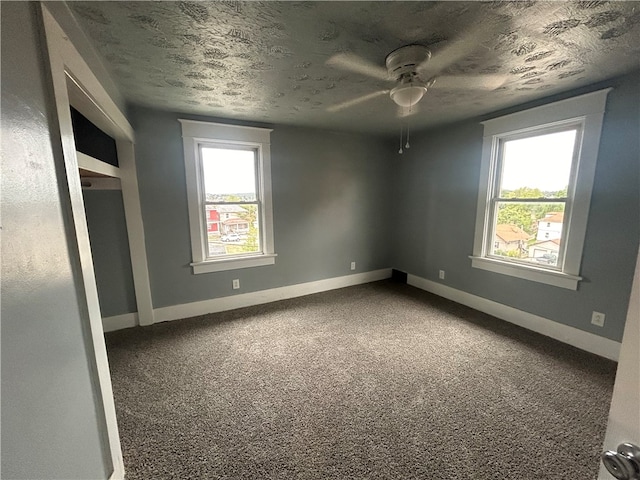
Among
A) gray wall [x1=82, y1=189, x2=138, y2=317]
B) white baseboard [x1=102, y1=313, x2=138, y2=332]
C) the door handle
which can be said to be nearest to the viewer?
the door handle

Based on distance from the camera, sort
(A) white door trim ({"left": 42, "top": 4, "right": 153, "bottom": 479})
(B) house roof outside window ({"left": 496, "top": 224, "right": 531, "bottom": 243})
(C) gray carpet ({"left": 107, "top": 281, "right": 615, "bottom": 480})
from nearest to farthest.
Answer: (A) white door trim ({"left": 42, "top": 4, "right": 153, "bottom": 479})
(C) gray carpet ({"left": 107, "top": 281, "right": 615, "bottom": 480})
(B) house roof outside window ({"left": 496, "top": 224, "right": 531, "bottom": 243})

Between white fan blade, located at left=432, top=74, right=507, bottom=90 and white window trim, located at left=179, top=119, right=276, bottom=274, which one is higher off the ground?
white fan blade, located at left=432, top=74, right=507, bottom=90

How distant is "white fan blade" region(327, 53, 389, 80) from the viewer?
1702mm

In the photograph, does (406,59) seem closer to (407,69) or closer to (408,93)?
(407,69)

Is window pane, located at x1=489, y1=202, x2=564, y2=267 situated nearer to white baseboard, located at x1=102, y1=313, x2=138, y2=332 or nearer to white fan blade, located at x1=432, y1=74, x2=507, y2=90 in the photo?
white fan blade, located at x1=432, y1=74, x2=507, y2=90

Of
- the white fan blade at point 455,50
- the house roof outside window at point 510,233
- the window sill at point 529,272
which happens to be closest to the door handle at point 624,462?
the white fan blade at point 455,50

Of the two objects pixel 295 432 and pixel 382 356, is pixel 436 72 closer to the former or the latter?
pixel 382 356

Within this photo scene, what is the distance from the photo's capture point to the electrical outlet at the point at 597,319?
228cm

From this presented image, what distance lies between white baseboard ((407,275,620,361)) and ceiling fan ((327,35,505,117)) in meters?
2.32

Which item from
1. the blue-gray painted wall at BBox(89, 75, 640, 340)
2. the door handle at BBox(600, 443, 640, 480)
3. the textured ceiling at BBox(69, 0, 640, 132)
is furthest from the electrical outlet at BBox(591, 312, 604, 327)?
the door handle at BBox(600, 443, 640, 480)

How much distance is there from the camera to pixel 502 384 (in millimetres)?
1961

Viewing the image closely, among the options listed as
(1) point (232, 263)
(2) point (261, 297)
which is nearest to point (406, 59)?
(1) point (232, 263)

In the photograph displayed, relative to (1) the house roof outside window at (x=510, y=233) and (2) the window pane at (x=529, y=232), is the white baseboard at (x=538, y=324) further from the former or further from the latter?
(1) the house roof outside window at (x=510, y=233)

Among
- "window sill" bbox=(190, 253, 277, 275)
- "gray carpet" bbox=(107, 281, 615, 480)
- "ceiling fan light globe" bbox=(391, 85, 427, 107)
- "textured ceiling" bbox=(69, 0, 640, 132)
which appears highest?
→ "textured ceiling" bbox=(69, 0, 640, 132)
